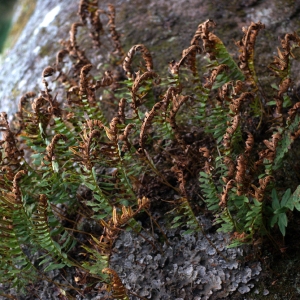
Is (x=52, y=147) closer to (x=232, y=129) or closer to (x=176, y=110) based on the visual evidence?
(x=176, y=110)

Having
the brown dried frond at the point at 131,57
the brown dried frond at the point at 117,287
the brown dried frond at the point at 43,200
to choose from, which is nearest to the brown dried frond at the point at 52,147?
the brown dried frond at the point at 43,200

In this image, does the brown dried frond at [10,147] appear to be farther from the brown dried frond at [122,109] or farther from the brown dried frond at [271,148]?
the brown dried frond at [271,148]

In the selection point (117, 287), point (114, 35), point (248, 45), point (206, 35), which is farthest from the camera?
point (114, 35)

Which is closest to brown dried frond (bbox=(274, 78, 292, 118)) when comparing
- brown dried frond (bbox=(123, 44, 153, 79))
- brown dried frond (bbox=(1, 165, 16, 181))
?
brown dried frond (bbox=(123, 44, 153, 79))

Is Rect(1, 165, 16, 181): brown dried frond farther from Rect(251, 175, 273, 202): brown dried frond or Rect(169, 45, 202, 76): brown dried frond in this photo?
Rect(251, 175, 273, 202): brown dried frond

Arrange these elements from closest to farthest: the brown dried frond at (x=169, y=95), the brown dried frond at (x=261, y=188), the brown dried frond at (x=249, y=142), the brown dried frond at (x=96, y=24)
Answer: the brown dried frond at (x=261, y=188), the brown dried frond at (x=249, y=142), the brown dried frond at (x=169, y=95), the brown dried frond at (x=96, y=24)

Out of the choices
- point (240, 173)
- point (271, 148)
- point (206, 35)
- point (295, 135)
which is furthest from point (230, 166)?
point (206, 35)
